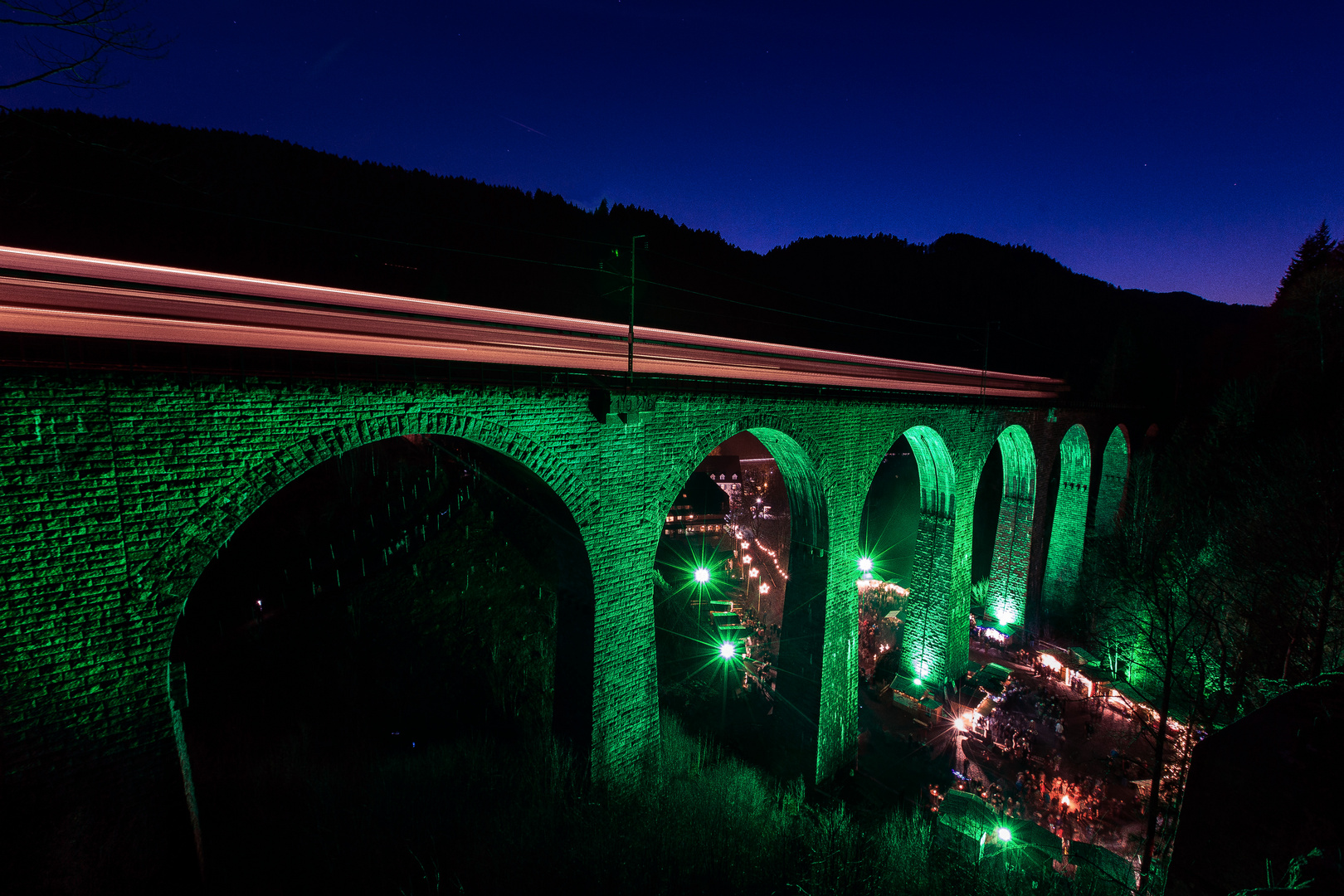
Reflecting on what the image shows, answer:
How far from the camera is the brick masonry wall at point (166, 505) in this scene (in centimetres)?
392

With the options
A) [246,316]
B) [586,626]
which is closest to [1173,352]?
[586,626]

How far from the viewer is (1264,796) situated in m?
2.00

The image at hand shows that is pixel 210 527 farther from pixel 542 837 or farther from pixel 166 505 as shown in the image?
pixel 542 837

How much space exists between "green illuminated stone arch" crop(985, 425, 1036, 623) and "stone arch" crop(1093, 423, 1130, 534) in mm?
5493

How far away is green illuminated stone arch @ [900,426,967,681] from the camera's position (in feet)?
44.8

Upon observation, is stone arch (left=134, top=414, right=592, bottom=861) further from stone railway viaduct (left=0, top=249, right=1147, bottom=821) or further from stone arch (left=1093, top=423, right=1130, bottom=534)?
stone arch (left=1093, top=423, right=1130, bottom=534)

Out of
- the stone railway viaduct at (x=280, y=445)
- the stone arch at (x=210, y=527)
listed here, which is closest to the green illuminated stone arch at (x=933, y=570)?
the stone railway viaduct at (x=280, y=445)

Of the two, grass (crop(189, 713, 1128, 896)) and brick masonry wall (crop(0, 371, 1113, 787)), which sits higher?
brick masonry wall (crop(0, 371, 1113, 787))

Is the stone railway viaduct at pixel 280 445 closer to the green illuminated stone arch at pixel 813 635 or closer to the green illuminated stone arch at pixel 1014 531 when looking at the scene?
the green illuminated stone arch at pixel 813 635

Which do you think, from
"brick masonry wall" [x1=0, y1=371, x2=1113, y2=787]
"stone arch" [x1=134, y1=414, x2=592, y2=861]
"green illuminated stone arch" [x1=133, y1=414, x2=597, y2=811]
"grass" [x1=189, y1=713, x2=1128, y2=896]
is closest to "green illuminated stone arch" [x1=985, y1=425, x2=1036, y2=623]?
"grass" [x1=189, y1=713, x2=1128, y2=896]

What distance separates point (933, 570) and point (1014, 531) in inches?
231

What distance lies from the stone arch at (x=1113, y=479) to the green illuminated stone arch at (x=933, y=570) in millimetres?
10960

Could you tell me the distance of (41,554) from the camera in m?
3.94

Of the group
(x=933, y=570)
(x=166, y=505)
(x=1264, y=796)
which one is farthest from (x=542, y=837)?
(x=933, y=570)
